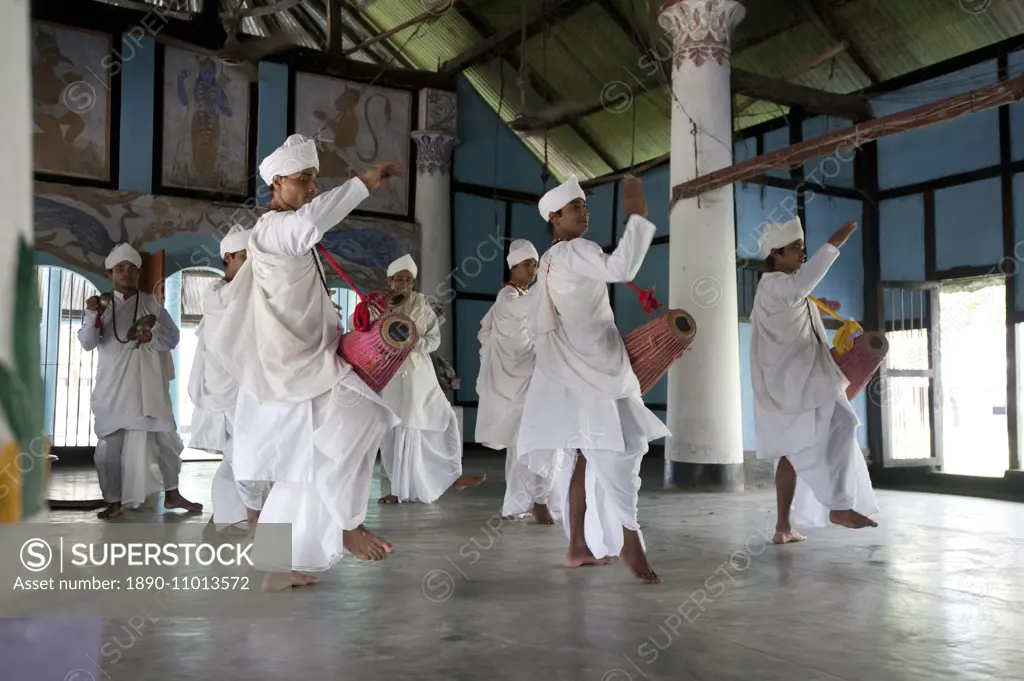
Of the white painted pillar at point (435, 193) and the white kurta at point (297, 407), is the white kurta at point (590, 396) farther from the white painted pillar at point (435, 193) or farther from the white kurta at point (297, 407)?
the white painted pillar at point (435, 193)

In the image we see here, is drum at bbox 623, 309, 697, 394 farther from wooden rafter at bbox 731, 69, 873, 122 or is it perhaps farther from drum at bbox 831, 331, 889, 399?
wooden rafter at bbox 731, 69, 873, 122

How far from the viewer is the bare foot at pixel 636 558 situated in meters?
3.55

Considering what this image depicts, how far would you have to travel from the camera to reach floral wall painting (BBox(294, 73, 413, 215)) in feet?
37.5

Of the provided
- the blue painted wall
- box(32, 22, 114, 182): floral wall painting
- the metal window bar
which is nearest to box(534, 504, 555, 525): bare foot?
the blue painted wall

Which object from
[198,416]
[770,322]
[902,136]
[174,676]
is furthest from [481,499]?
[902,136]

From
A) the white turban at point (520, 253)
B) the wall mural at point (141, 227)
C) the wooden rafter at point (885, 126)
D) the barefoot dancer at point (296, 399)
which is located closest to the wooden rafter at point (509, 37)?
the wall mural at point (141, 227)

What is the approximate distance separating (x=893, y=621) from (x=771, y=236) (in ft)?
7.80

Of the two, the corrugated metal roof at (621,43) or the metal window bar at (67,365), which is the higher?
the corrugated metal roof at (621,43)

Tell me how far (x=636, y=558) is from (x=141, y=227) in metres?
8.35

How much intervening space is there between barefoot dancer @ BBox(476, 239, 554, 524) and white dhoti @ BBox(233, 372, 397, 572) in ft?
7.41

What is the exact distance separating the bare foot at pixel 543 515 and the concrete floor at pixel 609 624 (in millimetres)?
674

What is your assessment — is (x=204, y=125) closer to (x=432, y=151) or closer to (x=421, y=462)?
(x=432, y=151)

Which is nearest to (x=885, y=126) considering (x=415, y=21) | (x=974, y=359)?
(x=974, y=359)

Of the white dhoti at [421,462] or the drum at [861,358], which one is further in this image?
the white dhoti at [421,462]
